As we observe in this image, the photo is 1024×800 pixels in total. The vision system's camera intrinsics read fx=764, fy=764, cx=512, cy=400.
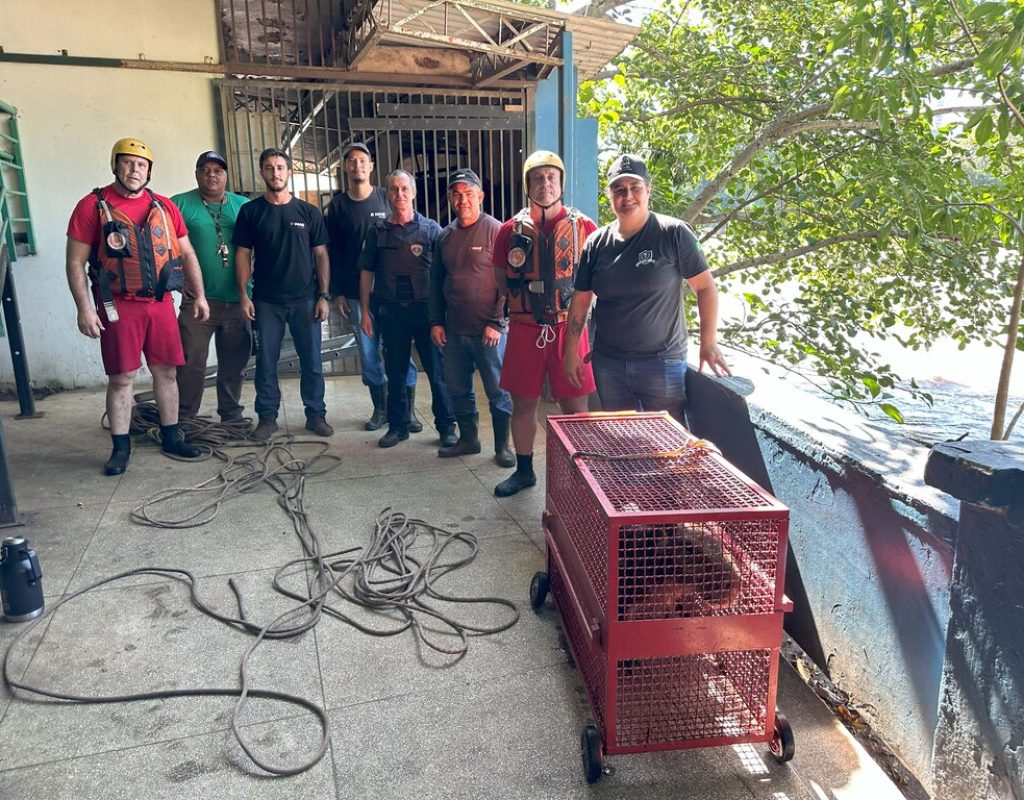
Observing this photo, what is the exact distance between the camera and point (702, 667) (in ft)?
7.65

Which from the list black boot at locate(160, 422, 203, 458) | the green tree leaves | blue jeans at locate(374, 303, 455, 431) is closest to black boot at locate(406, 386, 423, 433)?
blue jeans at locate(374, 303, 455, 431)

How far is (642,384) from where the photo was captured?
3.71 metres

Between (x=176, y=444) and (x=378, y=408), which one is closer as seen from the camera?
(x=176, y=444)

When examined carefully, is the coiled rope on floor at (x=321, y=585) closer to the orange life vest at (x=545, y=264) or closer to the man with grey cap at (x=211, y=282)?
the man with grey cap at (x=211, y=282)

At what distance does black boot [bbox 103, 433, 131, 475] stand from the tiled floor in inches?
23.2

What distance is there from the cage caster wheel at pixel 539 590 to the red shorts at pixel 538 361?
1.33 metres

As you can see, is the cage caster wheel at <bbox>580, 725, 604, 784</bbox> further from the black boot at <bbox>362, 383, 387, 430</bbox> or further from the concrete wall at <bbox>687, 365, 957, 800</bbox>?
the black boot at <bbox>362, 383, 387, 430</bbox>

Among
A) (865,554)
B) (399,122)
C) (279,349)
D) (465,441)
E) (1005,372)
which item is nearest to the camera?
(865,554)

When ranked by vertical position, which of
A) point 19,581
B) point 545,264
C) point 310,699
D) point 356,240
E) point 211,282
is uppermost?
point 356,240

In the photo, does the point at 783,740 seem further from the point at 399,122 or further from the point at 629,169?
the point at 399,122

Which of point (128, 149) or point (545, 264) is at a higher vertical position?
point (128, 149)

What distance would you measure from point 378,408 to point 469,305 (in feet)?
4.81

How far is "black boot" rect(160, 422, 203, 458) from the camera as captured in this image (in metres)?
5.02

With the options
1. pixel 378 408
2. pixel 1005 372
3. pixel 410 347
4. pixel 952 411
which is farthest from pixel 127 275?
pixel 952 411
